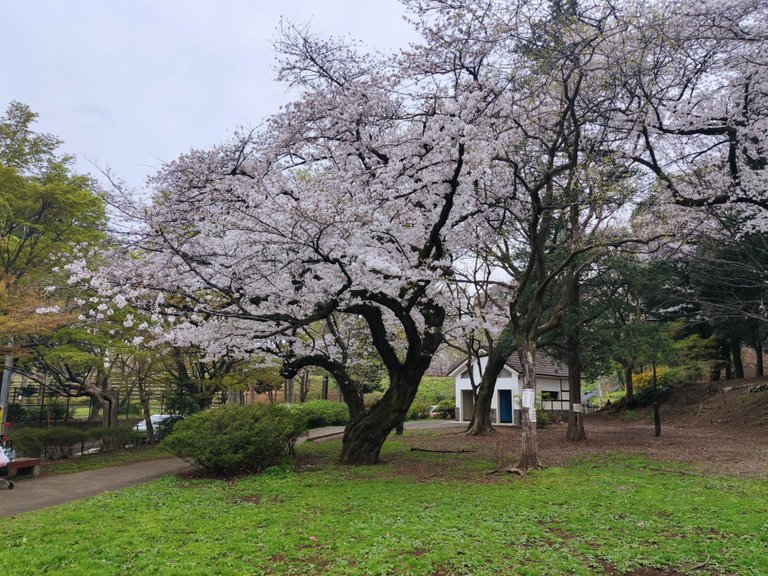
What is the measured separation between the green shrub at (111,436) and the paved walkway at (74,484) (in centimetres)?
290

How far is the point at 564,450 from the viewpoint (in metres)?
13.8

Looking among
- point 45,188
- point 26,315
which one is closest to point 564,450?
point 26,315

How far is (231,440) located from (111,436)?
7346mm

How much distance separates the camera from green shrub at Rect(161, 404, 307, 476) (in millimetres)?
10141

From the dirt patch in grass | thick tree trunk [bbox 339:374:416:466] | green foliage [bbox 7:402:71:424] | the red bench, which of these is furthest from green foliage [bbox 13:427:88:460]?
the dirt patch in grass

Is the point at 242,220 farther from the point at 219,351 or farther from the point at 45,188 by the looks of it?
the point at 45,188

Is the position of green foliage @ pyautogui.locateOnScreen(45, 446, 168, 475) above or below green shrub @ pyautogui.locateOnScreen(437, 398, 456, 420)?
above

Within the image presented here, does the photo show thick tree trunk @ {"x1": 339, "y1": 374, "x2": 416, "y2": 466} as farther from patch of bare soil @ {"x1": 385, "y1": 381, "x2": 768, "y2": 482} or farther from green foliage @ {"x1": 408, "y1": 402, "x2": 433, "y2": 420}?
green foliage @ {"x1": 408, "y1": 402, "x2": 433, "y2": 420}

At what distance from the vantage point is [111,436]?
15508 mm

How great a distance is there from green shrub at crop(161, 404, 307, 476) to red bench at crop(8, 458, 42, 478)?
286 centimetres

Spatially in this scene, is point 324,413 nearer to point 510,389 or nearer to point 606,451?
point 510,389

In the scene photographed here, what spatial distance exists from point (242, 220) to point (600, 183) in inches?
256

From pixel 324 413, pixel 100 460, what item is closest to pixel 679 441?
pixel 324 413

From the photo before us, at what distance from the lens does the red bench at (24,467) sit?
34.2ft
